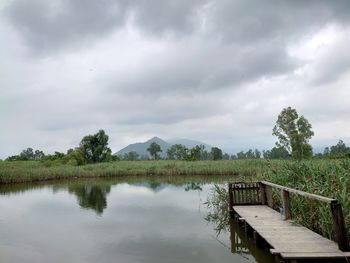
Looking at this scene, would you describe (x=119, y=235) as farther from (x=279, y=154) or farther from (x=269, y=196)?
(x=279, y=154)

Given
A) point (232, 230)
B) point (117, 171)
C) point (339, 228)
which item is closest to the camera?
point (339, 228)

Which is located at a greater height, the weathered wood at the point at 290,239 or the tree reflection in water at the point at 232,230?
the weathered wood at the point at 290,239

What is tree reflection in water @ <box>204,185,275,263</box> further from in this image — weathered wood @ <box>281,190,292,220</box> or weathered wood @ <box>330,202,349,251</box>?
weathered wood @ <box>330,202,349,251</box>

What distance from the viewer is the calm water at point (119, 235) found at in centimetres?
659

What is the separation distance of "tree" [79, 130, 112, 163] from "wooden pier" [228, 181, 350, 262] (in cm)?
4224

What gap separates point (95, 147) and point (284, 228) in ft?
151

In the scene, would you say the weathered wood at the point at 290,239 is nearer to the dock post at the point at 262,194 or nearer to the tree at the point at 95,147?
the dock post at the point at 262,194

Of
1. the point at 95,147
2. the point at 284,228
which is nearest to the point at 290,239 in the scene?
the point at 284,228

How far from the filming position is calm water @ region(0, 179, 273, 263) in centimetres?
659

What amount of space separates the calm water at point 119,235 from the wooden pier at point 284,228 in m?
0.58

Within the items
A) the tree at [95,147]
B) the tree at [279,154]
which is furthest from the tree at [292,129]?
the tree at [95,147]

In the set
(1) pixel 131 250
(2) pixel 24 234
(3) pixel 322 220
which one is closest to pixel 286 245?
(3) pixel 322 220

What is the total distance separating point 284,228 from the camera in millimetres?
6129

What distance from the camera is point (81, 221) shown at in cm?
1025
